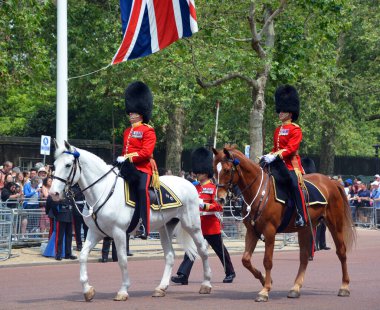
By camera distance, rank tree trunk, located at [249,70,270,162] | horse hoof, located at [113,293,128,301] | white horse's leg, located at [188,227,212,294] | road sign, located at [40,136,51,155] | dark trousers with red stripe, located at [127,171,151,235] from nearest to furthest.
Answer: horse hoof, located at [113,293,128,301]
dark trousers with red stripe, located at [127,171,151,235]
white horse's leg, located at [188,227,212,294]
road sign, located at [40,136,51,155]
tree trunk, located at [249,70,270,162]

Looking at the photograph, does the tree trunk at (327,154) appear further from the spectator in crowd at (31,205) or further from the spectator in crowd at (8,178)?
the spectator in crowd at (31,205)

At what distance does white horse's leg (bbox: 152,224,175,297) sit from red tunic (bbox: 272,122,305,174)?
2.02m

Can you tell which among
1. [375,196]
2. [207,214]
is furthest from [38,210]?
[375,196]

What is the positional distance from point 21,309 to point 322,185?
504 cm

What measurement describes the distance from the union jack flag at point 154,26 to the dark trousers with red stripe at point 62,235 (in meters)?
3.75

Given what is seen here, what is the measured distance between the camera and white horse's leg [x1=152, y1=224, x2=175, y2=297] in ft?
45.5

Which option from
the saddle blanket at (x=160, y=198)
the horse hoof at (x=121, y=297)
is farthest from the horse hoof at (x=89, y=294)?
the saddle blanket at (x=160, y=198)

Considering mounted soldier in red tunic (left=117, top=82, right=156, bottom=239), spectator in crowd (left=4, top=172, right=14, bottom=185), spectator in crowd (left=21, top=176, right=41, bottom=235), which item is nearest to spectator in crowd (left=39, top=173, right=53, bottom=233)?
spectator in crowd (left=21, top=176, right=41, bottom=235)

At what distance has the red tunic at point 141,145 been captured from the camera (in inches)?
541

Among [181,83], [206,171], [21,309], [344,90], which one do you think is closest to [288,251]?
[181,83]

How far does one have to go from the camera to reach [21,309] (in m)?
12.5

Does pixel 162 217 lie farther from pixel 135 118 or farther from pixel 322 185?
pixel 322 185

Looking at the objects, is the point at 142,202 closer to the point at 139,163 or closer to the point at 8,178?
the point at 139,163

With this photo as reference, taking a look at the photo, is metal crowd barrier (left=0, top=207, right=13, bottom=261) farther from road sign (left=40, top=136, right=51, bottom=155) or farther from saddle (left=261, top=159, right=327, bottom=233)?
Result: saddle (left=261, top=159, right=327, bottom=233)
